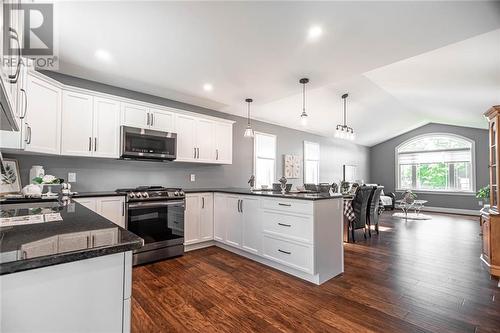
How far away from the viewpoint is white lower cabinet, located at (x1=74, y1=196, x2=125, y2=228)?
111 inches

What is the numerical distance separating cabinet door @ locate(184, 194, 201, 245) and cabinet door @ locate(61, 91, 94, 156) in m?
1.49

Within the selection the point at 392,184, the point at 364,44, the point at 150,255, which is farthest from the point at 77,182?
the point at 392,184

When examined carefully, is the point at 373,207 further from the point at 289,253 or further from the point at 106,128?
the point at 106,128

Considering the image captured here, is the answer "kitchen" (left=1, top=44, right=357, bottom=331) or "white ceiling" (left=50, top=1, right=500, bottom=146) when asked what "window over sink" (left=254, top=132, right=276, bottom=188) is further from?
"kitchen" (left=1, top=44, right=357, bottom=331)

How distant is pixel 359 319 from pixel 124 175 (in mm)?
3427

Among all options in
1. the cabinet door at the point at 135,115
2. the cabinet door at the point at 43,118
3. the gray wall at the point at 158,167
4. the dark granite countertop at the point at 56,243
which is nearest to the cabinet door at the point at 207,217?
the gray wall at the point at 158,167

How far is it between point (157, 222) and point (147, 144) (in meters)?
1.11

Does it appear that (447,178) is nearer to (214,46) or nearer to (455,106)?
(455,106)

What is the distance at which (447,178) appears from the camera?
838cm

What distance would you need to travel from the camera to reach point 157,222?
330 cm

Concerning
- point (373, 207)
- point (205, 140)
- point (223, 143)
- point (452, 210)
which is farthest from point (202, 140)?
point (452, 210)

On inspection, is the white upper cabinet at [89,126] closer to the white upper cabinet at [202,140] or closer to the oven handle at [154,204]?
the oven handle at [154,204]

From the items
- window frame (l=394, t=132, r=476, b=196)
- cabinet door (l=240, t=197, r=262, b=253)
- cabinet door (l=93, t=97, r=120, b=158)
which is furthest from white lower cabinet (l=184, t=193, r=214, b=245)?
window frame (l=394, t=132, r=476, b=196)

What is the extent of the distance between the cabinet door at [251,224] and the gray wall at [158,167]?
142cm
